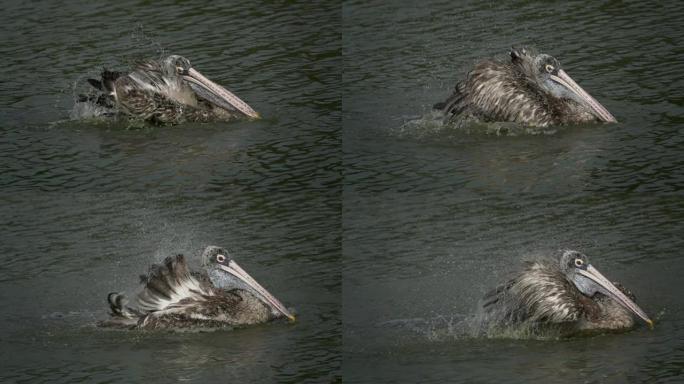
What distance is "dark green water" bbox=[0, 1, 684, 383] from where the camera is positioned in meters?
12.5

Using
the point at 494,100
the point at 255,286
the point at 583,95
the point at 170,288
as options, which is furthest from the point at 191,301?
the point at 583,95

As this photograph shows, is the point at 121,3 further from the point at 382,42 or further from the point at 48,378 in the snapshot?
the point at 48,378

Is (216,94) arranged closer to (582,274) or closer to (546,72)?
(546,72)

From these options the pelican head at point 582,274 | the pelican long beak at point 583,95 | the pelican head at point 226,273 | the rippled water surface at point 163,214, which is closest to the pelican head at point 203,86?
the rippled water surface at point 163,214

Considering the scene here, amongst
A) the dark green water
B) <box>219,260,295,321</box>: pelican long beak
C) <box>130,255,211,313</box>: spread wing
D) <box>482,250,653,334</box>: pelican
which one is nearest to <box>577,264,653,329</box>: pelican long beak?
<box>482,250,653,334</box>: pelican

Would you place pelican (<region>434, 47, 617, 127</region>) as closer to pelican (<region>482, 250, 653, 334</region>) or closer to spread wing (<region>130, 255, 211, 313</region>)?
pelican (<region>482, 250, 653, 334</region>)

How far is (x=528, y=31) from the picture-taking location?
55.3 feet

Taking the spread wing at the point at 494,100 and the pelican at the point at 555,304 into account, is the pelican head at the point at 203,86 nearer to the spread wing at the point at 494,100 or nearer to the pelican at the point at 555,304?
the spread wing at the point at 494,100

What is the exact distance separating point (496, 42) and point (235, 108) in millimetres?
2654

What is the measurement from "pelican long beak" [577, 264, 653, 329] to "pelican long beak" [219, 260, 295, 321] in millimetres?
2280

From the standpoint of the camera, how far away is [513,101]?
50.0 feet

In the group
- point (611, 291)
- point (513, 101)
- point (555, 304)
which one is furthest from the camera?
point (513, 101)

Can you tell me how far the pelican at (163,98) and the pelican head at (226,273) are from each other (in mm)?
1581

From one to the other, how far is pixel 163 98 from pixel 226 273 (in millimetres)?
2159
